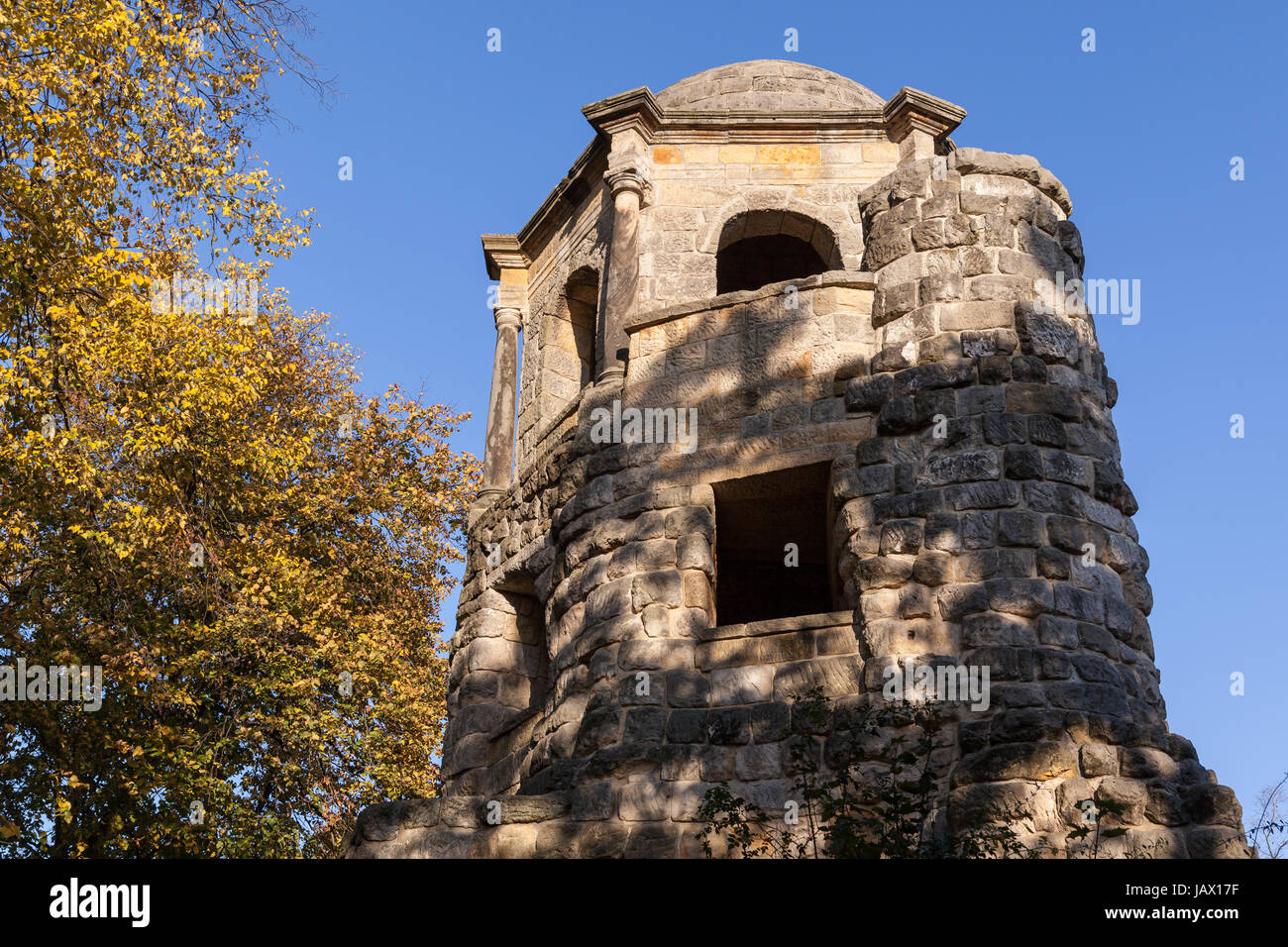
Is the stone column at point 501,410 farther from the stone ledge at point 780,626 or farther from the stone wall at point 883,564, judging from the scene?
the stone ledge at point 780,626

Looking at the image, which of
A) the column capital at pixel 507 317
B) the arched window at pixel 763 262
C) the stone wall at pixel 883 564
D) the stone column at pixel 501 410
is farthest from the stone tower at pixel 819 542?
the arched window at pixel 763 262

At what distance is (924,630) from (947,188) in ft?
10.2

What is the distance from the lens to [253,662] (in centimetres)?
1579

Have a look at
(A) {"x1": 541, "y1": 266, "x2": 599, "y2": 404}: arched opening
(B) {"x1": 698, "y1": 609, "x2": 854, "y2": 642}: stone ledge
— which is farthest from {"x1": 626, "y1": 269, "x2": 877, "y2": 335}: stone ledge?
(A) {"x1": 541, "y1": 266, "x2": 599, "y2": 404}: arched opening

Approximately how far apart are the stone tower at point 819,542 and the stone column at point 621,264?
1.0 inches

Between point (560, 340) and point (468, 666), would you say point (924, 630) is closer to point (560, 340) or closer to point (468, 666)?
point (468, 666)

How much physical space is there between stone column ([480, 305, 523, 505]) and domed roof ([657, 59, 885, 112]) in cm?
258

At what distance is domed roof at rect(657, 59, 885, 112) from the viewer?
1295 cm

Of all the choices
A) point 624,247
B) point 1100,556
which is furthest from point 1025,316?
point 624,247

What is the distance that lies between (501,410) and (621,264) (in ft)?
7.27

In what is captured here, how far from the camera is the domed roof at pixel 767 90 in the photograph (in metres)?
13.0

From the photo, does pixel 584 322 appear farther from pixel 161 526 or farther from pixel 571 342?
pixel 161 526

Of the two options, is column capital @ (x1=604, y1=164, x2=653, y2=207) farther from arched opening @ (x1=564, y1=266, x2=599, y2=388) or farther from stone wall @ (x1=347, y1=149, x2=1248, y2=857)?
stone wall @ (x1=347, y1=149, x2=1248, y2=857)
